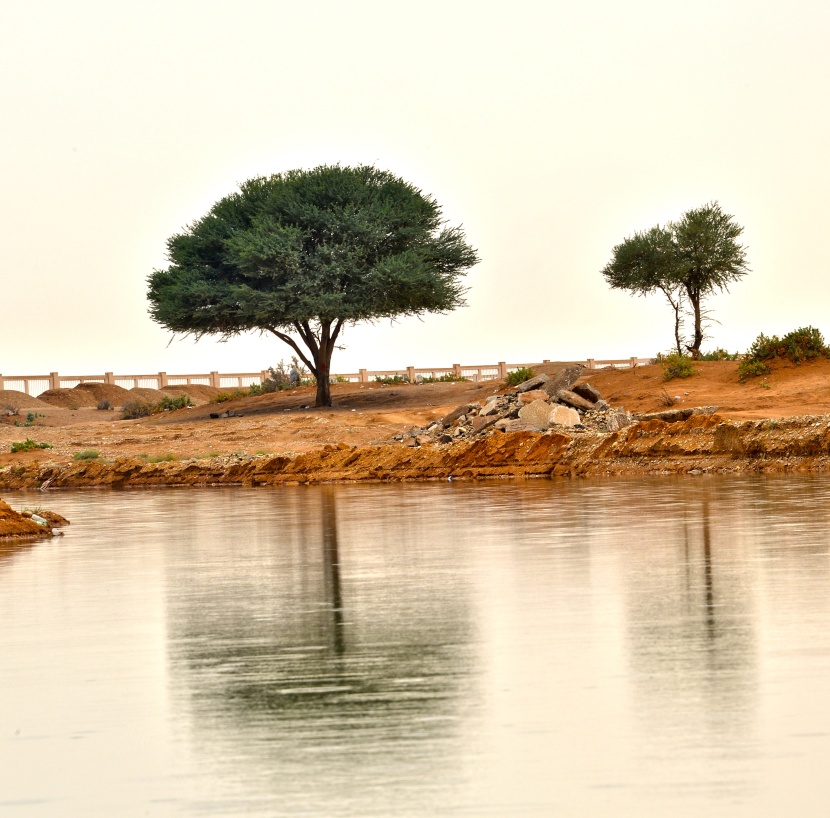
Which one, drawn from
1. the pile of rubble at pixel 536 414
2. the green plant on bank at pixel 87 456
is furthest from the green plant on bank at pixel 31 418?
the pile of rubble at pixel 536 414

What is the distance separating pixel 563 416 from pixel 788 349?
13192 millimetres

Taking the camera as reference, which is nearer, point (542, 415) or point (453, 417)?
point (542, 415)

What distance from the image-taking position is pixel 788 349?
1626 inches

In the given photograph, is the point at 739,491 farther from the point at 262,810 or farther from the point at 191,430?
the point at 191,430

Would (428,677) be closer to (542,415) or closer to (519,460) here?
(519,460)

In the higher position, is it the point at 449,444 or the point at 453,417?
the point at 453,417

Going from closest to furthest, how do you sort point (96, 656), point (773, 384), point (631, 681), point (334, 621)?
point (631, 681) → point (96, 656) → point (334, 621) → point (773, 384)

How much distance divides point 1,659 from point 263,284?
4969cm

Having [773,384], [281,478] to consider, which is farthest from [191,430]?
[773,384]

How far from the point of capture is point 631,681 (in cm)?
628

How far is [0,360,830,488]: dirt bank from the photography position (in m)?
26.6

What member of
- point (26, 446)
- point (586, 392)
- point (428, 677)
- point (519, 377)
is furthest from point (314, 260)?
point (428, 677)

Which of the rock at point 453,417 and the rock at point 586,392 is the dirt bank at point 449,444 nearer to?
the rock at point 453,417

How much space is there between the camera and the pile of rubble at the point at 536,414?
3080cm
